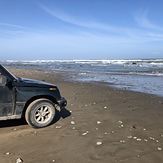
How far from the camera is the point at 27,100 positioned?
571 centimetres

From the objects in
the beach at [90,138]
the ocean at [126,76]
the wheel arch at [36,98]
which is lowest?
the beach at [90,138]

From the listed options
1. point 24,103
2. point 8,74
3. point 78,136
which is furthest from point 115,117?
point 8,74

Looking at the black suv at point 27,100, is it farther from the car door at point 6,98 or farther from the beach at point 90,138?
the beach at point 90,138

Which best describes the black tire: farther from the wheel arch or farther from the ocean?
the ocean

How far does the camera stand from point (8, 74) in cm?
558

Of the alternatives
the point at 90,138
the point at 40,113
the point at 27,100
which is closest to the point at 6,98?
the point at 27,100

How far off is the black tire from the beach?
0.58 feet

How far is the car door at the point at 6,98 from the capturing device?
542 cm

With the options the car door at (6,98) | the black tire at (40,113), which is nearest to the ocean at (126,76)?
the black tire at (40,113)

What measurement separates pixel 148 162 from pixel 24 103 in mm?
3203

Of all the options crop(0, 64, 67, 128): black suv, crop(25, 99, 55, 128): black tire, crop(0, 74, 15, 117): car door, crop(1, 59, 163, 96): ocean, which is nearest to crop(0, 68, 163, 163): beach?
crop(25, 99, 55, 128): black tire

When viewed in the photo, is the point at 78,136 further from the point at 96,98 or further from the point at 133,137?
the point at 96,98

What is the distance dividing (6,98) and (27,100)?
0.50 meters

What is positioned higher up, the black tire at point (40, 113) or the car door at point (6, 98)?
the car door at point (6, 98)
